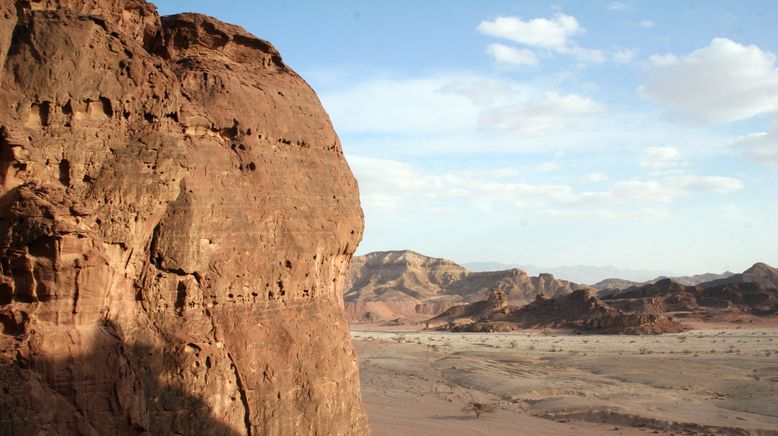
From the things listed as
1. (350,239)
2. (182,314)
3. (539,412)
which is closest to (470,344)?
(539,412)

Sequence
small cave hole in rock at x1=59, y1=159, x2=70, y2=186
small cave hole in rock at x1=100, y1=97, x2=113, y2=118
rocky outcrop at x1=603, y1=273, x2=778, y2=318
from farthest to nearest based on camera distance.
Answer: rocky outcrop at x1=603, y1=273, x2=778, y2=318 → small cave hole in rock at x1=100, y1=97, x2=113, y2=118 → small cave hole in rock at x1=59, y1=159, x2=70, y2=186

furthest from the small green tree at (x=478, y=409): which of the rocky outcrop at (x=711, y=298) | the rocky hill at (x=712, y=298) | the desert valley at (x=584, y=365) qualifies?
the rocky hill at (x=712, y=298)

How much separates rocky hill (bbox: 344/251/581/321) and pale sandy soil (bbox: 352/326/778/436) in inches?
1597

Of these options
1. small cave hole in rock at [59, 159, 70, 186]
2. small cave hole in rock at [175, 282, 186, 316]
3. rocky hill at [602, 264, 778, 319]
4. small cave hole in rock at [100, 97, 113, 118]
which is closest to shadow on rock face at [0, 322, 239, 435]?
small cave hole in rock at [175, 282, 186, 316]

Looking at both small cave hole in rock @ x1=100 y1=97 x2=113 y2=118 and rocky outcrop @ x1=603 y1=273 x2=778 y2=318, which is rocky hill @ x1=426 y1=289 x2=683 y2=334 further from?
small cave hole in rock @ x1=100 y1=97 x2=113 y2=118

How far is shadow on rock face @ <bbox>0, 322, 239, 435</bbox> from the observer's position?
612cm

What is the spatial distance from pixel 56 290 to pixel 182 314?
2.23 metres

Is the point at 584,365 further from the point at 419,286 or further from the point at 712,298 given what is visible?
the point at 419,286

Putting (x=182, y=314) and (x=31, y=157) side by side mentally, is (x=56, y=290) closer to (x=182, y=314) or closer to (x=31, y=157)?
(x=31, y=157)

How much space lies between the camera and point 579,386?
27.1 meters

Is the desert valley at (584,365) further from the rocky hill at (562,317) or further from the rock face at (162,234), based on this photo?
the rock face at (162,234)

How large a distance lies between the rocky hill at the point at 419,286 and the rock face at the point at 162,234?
236 feet

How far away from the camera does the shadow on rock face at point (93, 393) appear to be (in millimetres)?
6121

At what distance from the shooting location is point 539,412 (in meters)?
22.0
